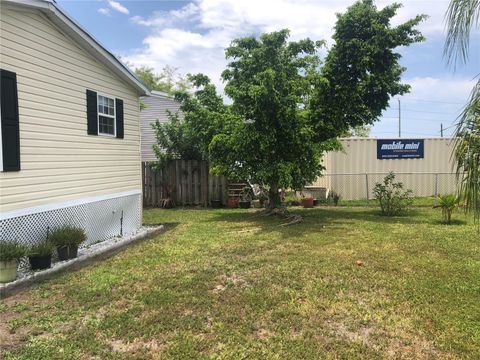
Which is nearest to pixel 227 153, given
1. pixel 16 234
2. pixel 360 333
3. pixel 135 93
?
pixel 135 93

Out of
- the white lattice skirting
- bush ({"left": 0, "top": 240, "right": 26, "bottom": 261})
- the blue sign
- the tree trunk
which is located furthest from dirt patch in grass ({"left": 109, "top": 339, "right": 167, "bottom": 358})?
the blue sign

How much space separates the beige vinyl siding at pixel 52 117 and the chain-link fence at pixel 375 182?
9.56 m

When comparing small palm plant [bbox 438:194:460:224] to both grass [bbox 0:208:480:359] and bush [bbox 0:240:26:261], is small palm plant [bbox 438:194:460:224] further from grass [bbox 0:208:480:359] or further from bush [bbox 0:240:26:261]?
bush [bbox 0:240:26:261]

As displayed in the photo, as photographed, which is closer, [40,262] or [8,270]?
[8,270]

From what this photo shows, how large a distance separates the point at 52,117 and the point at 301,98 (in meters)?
6.54

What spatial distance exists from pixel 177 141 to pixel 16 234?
354 inches

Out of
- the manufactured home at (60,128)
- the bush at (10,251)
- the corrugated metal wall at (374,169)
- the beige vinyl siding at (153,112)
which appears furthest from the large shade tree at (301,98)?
the beige vinyl siding at (153,112)

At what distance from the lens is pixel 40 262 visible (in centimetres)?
609

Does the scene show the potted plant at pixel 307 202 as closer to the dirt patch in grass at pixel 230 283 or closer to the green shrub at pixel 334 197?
the green shrub at pixel 334 197

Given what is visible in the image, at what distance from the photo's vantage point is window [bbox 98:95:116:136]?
8844 millimetres

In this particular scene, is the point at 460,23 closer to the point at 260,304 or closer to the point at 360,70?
the point at 260,304

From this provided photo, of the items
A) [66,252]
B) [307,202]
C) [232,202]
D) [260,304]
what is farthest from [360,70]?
[66,252]

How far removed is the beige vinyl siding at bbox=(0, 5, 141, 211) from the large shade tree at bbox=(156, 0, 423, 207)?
336 centimetres

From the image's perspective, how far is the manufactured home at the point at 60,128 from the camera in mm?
6039
